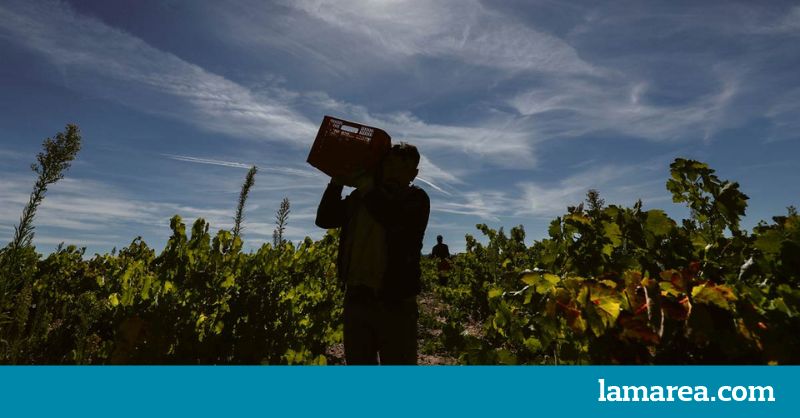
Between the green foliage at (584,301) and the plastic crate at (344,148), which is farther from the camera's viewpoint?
the plastic crate at (344,148)

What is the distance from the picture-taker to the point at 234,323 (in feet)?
14.1

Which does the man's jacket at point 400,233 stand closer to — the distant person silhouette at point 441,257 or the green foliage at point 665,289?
the green foliage at point 665,289

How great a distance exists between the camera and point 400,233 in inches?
105

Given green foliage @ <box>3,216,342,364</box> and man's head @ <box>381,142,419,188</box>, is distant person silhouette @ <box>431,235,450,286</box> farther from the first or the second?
man's head @ <box>381,142,419,188</box>

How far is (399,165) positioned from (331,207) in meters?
0.52

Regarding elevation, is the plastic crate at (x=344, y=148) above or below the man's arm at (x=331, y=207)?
above

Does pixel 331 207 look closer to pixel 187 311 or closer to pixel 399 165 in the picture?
pixel 399 165

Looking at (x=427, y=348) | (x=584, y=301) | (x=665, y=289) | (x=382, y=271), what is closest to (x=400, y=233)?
(x=382, y=271)

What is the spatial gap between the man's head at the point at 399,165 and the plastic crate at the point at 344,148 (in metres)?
0.08

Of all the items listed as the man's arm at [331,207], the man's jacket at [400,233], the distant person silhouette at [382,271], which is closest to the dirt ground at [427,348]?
the distant person silhouette at [382,271]

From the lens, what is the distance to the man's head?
9.22 feet

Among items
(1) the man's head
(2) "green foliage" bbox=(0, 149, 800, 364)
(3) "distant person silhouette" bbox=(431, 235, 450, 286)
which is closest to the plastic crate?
(1) the man's head

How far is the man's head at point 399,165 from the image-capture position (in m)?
2.81

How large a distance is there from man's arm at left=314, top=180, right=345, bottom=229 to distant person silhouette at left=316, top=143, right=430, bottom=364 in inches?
2.9
